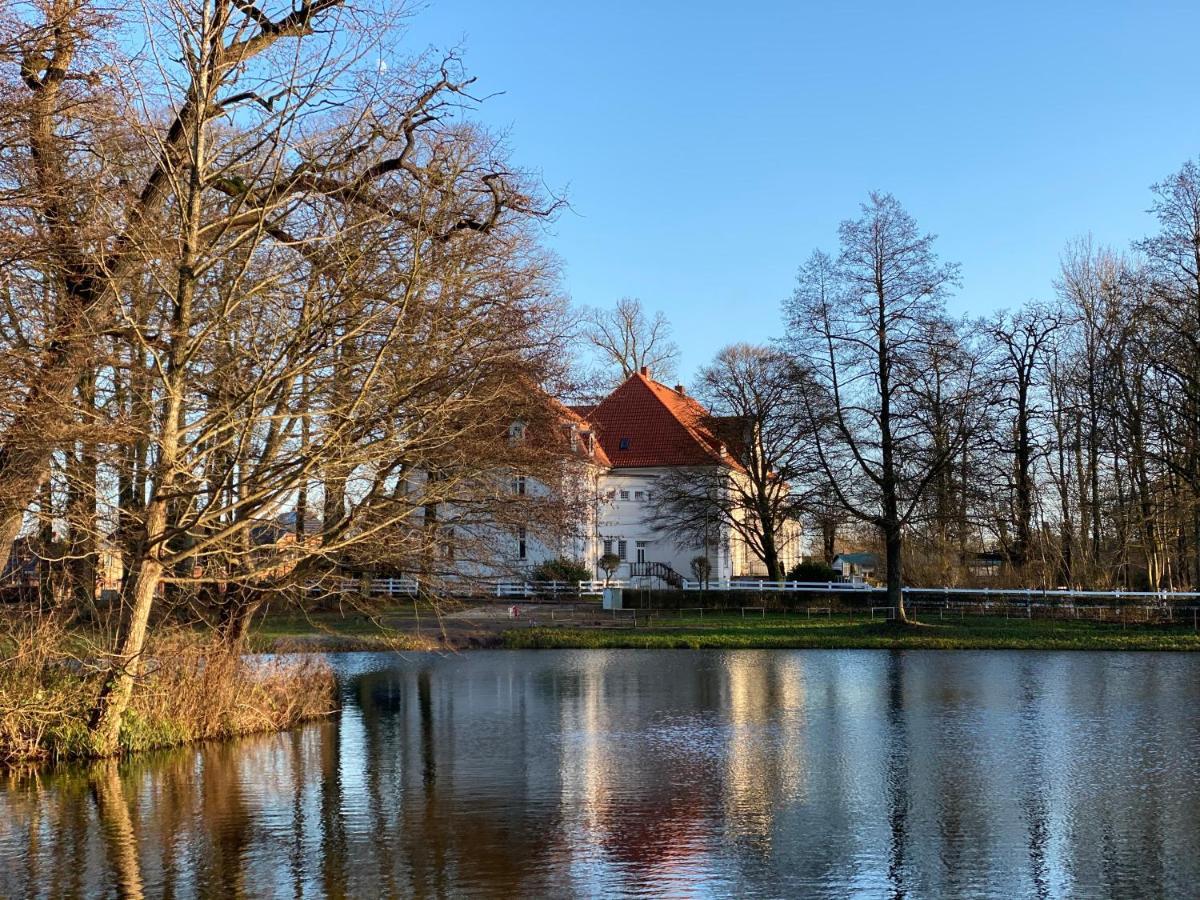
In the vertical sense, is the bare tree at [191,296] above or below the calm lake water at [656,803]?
above

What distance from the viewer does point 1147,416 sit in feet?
121

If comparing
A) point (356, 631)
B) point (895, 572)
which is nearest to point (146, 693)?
point (356, 631)

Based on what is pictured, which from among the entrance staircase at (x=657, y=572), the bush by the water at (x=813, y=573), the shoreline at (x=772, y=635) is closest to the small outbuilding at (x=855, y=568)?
the bush by the water at (x=813, y=573)

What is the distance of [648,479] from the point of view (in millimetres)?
56500

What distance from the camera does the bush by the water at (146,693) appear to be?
Result: 1416 cm

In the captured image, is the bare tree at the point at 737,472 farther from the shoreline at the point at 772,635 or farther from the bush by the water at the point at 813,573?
the shoreline at the point at 772,635

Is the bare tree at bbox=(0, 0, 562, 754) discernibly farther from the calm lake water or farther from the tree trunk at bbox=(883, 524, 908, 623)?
the tree trunk at bbox=(883, 524, 908, 623)

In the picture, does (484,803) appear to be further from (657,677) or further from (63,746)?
(657,677)

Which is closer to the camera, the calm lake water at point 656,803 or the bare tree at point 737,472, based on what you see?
the calm lake water at point 656,803

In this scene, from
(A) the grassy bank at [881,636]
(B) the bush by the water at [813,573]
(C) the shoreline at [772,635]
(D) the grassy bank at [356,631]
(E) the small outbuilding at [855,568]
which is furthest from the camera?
(E) the small outbuilding at [855,568]

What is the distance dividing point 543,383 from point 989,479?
1537cm

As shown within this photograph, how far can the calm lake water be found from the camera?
920cm

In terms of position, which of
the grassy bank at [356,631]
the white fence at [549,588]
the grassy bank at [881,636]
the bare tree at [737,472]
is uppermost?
the bare tree at [737,472]

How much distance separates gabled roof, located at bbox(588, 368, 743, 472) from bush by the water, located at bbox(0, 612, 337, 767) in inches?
1454
